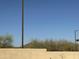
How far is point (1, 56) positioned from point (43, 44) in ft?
Answer: 38.5

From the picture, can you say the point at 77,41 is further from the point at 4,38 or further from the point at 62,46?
the point at 4,38

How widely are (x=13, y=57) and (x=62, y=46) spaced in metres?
14.1

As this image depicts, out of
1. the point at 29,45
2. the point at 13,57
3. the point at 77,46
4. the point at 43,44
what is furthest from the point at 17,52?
the point at 77,46

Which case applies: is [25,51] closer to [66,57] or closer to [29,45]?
[66,57]

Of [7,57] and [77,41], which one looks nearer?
[7,57]

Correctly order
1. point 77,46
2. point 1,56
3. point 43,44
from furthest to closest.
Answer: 1. point 77,46
2. point 43,44
3. point 1,56

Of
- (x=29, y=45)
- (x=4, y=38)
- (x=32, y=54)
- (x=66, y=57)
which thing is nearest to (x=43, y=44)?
(x=29, y=45)

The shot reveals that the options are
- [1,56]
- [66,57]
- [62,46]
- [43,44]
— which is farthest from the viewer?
[62,46]

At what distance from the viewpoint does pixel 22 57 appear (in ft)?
54.0

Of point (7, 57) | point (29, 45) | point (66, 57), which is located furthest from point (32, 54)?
point (29, 45)

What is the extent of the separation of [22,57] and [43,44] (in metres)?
11.0

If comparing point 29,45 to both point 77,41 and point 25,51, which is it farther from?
point 77,41

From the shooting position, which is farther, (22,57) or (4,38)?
(4,38)

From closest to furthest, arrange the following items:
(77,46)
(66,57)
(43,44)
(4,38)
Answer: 1. (66,57)
2. (4,38)
3. (43,44)
4. (77,46)
